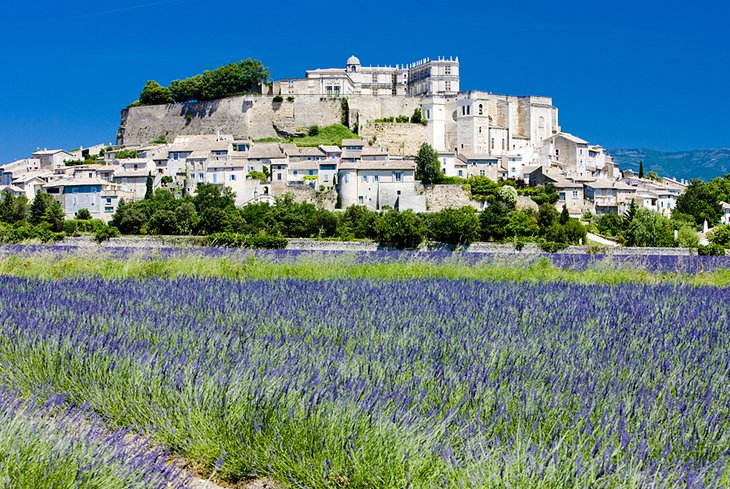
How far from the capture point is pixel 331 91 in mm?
74312

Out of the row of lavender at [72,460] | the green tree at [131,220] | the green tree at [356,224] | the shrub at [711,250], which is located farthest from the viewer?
the green tree at [131,220]

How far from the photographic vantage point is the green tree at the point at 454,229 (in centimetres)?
3747

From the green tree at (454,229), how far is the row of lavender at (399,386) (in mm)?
31298

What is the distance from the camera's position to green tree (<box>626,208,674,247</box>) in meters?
38.2

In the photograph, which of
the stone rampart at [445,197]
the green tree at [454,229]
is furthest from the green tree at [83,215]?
the green tree at [454,229]

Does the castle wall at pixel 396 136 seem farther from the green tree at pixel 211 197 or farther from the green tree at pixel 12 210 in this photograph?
the green tree at pixel 12 210

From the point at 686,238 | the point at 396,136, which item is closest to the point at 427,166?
the point at 396,136

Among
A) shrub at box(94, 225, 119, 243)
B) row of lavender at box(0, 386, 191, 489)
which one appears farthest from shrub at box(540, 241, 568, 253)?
row of lavender at box(0, 386, 191, 489)

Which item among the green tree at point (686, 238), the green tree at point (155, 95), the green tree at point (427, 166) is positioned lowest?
the green tree at point (686, 238)

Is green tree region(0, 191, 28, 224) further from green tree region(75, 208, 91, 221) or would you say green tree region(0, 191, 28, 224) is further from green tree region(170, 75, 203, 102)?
green tree region(170, 75, 203, 102)

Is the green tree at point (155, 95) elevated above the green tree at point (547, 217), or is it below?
above

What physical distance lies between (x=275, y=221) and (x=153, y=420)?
3942cm

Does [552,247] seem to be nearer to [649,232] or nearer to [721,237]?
[649,232]

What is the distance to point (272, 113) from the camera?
230ft
